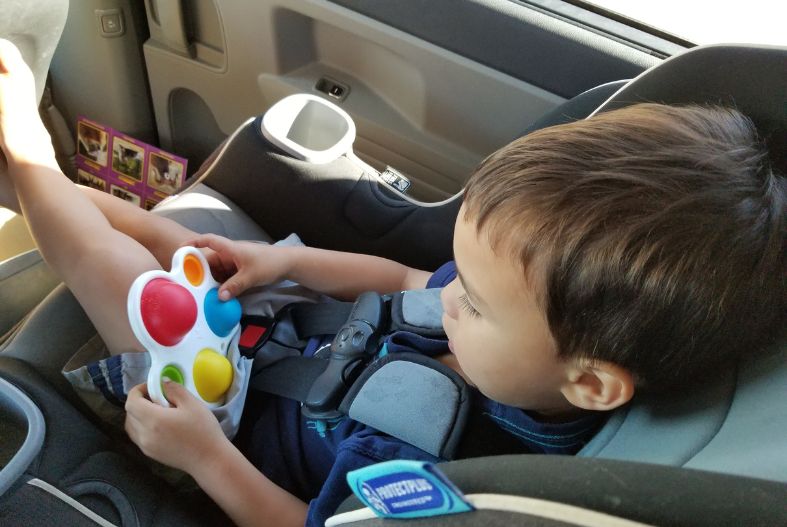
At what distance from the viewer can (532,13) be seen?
45.7 inches

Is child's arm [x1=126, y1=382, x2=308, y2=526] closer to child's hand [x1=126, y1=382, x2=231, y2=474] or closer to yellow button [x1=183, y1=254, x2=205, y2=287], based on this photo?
child's hand [x1=126, y1=382, x2=231, y2=474]

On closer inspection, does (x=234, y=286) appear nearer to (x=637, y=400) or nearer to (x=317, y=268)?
(x=317, y=268)

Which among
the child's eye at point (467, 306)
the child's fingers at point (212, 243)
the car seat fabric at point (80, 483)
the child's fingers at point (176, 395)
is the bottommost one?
the car seat fabric at point (80, 483)

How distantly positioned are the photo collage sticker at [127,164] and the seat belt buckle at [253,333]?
67 centimetres

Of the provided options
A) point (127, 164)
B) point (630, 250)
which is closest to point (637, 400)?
point (630, 250)

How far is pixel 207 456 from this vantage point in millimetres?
863

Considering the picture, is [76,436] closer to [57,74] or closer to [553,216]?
[553,216]

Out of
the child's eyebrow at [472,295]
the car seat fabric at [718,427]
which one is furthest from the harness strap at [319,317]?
the car seat fabric at [718,427]

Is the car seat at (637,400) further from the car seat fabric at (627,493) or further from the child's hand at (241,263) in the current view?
the child's hand at (241,263)

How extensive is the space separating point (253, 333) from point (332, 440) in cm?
22

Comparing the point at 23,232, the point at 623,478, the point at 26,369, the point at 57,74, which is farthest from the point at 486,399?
the point at 57,74

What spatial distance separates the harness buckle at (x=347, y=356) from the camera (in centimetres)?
92

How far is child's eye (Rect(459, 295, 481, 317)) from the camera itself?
73 centimetres

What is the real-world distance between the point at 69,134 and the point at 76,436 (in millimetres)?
1092
